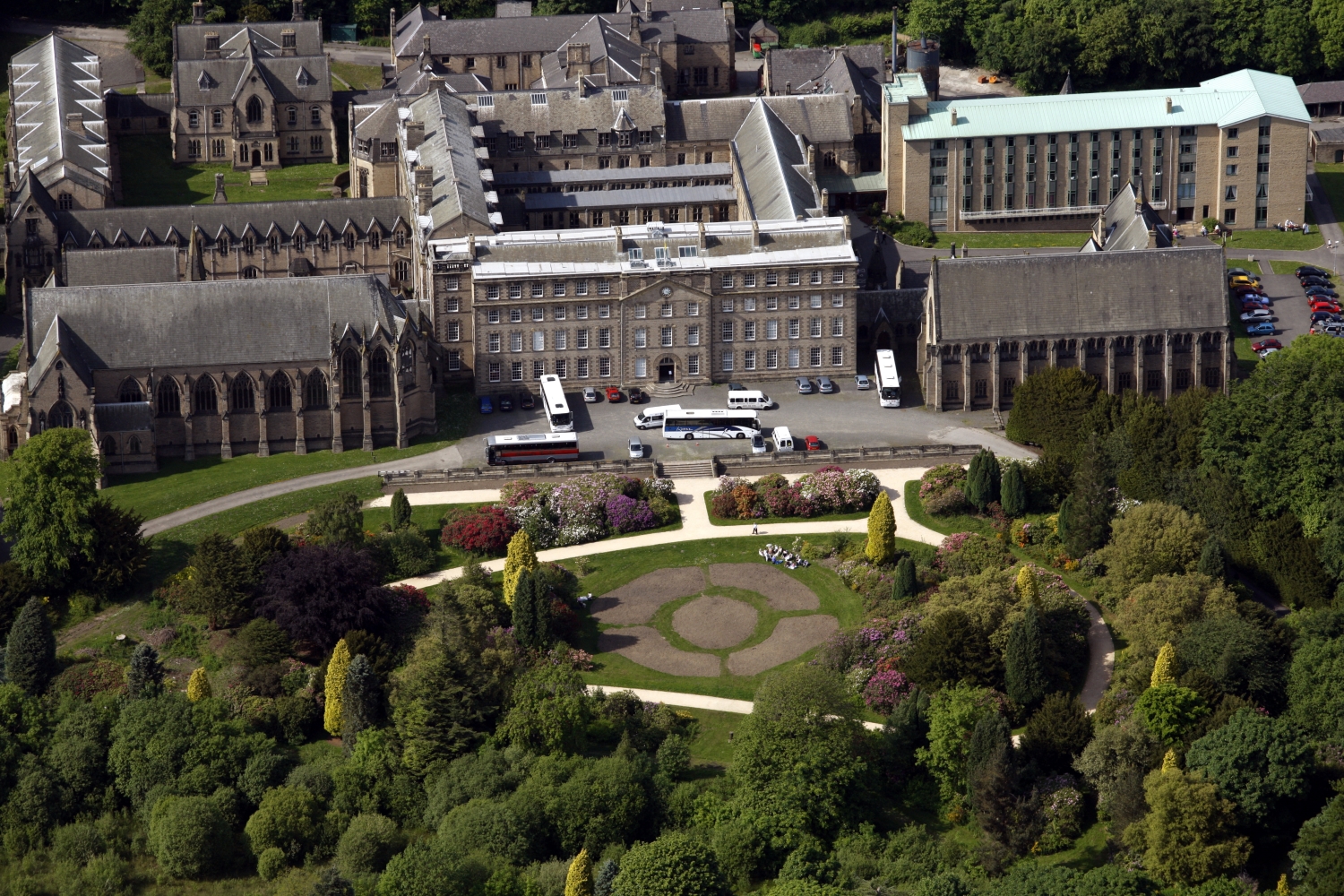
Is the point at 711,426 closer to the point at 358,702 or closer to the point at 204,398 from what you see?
the point at 204,398

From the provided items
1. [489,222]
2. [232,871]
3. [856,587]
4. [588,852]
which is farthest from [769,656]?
[489,222]

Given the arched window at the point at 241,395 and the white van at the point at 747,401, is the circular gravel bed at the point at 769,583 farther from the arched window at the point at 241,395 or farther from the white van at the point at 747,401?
the arched window at the point at 241,395

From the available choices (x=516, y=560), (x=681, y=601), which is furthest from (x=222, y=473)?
(x=681, y=601)

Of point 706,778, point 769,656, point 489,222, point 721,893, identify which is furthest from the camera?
point 489,222

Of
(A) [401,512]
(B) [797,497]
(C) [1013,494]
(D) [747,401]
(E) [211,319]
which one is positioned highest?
(E) [211,319]

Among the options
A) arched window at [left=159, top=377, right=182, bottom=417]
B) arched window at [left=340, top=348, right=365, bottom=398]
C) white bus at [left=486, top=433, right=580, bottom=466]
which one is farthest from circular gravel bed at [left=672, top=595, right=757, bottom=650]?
arched window at [left=159, top=377, right=182, bottom=417]

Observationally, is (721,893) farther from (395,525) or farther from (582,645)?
(395,525)
